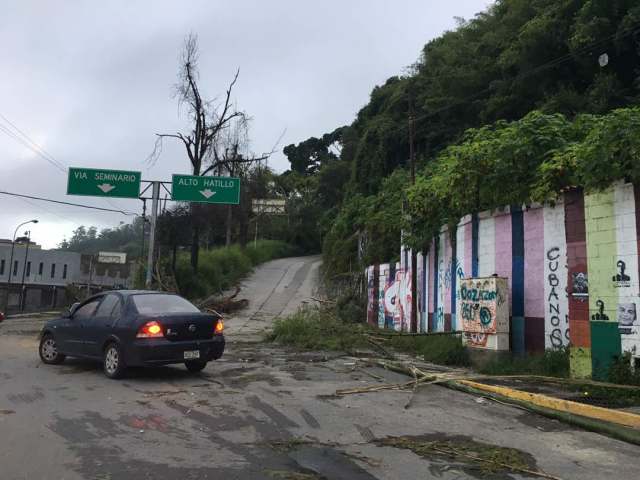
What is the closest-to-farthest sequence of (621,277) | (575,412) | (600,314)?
(575,412)
(621,277)
(600,314)

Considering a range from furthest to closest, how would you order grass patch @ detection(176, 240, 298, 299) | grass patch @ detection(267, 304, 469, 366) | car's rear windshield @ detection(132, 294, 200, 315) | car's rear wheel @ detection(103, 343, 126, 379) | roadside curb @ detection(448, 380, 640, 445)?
grass patch @ detection(176, 240, 298, 299)
grass patch @ detection(267, 304, 469, 366)
car's rear windshield @ detection(132, 294, 200, 315)
car's rear wheel @ detection(103, 343, 126, 379)
roadside curb @ detection(448, 380, 640, 445)

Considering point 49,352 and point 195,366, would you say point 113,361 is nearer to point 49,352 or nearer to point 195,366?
point 195,366

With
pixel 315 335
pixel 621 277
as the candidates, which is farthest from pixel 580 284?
pixel 315 335

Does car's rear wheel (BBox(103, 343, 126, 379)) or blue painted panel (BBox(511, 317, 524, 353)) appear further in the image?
blue painted panel (BBox(511, 317, 524, 353))

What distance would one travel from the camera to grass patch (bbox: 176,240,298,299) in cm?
2828

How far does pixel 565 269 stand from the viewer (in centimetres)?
1013

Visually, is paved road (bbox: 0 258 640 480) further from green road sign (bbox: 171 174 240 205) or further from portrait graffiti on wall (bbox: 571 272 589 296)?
green road sign (bbox: 171 174 240 205)

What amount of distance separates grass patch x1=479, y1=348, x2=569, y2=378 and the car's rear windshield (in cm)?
557

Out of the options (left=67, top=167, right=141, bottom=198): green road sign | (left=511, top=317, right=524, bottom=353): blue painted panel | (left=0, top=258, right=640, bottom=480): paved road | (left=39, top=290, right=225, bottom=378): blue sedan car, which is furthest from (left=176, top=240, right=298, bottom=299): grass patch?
(left=511, top=317, right=524, bottom=353): blue painted panel

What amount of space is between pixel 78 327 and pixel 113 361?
1477 millimetres

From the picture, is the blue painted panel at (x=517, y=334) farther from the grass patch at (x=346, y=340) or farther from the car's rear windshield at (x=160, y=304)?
the car's rear windshield at (x=160, y=304)

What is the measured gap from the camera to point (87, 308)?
1084cm

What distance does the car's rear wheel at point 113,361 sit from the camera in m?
9.40

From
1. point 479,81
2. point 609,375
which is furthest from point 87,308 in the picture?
point 479,81
